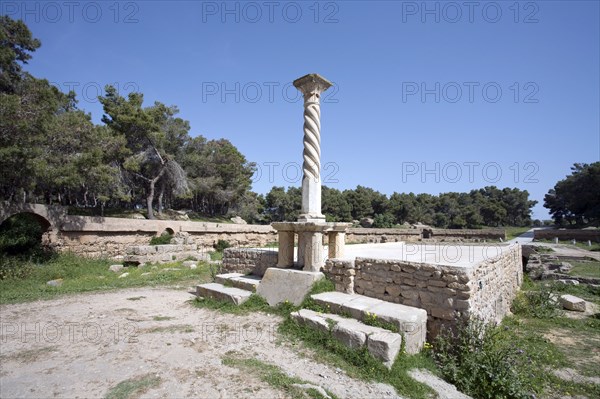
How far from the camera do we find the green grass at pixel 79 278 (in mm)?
7660

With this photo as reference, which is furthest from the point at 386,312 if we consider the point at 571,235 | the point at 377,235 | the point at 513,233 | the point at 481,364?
the point at 513,233

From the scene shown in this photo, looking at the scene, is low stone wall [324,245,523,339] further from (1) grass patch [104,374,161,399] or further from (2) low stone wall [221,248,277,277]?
(1) grass patch [104,374,161,399]

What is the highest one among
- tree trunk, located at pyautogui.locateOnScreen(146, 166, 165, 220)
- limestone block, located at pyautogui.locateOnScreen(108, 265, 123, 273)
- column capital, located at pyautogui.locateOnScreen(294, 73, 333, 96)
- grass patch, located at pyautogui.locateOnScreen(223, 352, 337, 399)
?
column capital, located at pyautogui.locateOnScreen(294, 73, 333, 96)

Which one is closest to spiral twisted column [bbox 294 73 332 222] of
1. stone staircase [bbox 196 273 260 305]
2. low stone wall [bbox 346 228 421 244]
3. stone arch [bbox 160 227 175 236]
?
stone staircase [bbox 196 273 260 305]

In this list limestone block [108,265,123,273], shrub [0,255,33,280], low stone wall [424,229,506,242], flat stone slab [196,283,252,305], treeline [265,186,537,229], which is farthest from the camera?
treeline [265,186,537,229]

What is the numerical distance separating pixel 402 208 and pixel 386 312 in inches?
1747

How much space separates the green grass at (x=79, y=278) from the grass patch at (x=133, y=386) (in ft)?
18.3

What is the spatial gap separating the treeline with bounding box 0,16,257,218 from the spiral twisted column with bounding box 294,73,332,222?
26.4 ft

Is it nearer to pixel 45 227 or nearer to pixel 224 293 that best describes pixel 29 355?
pixel 224 293

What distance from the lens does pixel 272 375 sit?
139 inches

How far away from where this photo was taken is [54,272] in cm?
960

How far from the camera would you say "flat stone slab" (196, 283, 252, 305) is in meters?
6.16

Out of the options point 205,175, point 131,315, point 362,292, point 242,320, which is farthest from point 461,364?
point 205,175

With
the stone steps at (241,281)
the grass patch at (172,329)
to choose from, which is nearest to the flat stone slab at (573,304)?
the stone steps at (241,281)
